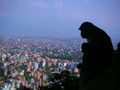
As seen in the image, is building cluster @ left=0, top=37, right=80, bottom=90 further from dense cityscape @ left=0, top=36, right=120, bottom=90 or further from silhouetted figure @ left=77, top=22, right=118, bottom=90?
silhouetted figure @ left=77, top=22, right=118, bottom=90

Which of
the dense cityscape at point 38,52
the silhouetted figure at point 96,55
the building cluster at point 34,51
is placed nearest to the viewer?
the silhouetted figure at point 96,55

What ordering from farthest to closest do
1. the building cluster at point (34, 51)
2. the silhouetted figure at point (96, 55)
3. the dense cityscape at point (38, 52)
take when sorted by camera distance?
the building cluster at point (34, 51) → the dense cityscape at point (38, 52) → the silhouetted figure at point (96, 55)

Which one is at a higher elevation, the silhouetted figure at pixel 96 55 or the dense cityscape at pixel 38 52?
the silhouetted figure at pixel 96 55

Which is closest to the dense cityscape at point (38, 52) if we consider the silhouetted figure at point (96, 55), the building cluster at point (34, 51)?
the building cluster at point (34, 51)

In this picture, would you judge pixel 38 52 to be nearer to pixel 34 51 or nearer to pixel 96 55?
pixel 34 51

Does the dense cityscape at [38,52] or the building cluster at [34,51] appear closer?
the dense cityscape at [38,52]

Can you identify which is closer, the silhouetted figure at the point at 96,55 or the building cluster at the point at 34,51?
the silhouetted figure at the point at 96,55

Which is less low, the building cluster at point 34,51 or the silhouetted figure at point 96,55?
the silhouetted figure at point 96,55

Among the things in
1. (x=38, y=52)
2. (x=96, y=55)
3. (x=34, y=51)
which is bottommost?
(x=38, y=52)

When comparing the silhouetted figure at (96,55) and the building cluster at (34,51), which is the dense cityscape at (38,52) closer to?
the building cluster at (34,51)

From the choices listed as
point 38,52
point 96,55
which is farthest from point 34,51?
point 96,55

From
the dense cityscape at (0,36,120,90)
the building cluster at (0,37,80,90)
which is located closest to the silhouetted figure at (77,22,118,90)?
the dense cityscape at (0,36,120,90)

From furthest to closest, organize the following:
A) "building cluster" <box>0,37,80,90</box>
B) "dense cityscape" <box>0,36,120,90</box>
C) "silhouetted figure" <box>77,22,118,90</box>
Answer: "building cluster" <box>0,37,80,90</box>
"dense cityscape" <box>0,36,120,90</box>
"silhouetted figure" <box>77,22,118,90</box>

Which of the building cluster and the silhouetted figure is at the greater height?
the silhouetted figure
